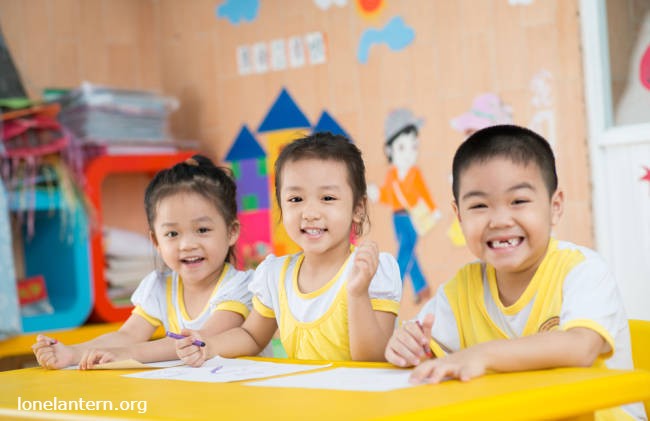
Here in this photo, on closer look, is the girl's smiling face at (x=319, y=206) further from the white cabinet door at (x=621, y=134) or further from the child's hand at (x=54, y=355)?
the white cabinet door at (x=621, y=134)

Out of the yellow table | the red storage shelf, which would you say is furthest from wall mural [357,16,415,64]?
the yellow table

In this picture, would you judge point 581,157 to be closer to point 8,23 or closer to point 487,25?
point 487,25

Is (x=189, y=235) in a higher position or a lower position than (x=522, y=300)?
higher

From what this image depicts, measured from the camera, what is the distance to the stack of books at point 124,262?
3278 mm

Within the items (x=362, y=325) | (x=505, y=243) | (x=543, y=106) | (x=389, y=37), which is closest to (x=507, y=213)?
(x=505, y=243)

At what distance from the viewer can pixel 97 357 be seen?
1.42 meters

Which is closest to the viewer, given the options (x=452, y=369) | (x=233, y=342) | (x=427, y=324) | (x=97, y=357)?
(x=452, y=369)

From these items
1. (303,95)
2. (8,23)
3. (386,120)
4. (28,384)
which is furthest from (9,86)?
(28,384)

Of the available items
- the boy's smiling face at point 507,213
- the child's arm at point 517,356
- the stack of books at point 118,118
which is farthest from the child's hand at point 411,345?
the stack of books at point 118,118

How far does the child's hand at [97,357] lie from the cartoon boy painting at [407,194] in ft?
5.37

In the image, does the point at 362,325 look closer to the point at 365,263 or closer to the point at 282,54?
the point at 365,263

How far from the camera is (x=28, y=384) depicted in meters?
1.27

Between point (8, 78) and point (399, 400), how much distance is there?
2.78m

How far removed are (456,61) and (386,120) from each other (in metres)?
0.33
